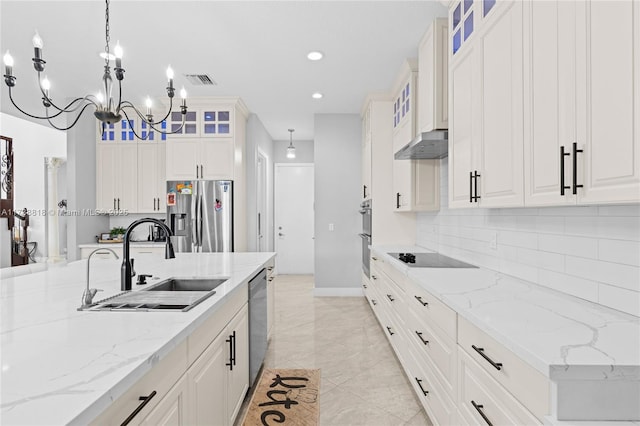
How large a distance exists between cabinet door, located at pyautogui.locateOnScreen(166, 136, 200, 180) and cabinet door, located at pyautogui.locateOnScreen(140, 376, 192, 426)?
3.94 metres

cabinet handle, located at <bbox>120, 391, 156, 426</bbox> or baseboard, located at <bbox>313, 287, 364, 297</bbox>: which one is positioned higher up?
cabinet handle, located at <bbox>120, 391, 156, 426</bbox>

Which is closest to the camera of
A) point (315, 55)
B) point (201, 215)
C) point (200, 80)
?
point (315, 55)

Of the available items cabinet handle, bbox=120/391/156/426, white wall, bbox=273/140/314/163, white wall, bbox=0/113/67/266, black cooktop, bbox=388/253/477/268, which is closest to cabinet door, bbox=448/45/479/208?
black cooktop, bbox=388/253/477/268

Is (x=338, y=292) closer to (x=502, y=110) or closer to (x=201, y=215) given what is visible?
(x=201, y=215)

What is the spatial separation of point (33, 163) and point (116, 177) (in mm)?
2051

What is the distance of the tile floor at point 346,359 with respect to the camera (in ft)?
7.60

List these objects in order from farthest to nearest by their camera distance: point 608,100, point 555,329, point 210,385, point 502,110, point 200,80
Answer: point 200,80 → point 502,110 → point 210,385 → point 555,329 → point 608,100

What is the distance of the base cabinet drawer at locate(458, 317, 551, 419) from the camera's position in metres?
0.99

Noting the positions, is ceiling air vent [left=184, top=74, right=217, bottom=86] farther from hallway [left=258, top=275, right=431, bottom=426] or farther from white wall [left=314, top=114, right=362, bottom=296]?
hallway [left=258, top=275, right=431, bottom=426]

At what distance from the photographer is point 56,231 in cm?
629

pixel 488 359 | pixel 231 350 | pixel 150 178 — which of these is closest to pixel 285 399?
pixel 231 350

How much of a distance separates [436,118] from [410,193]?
3.28ft

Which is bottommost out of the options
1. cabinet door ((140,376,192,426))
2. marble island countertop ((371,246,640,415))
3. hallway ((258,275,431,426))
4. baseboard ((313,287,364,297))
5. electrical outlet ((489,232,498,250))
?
hallway ((258,275,431,426))

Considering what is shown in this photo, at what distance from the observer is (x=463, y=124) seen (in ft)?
7.12
